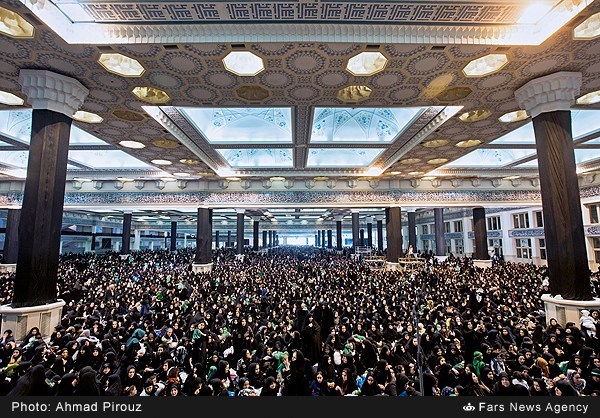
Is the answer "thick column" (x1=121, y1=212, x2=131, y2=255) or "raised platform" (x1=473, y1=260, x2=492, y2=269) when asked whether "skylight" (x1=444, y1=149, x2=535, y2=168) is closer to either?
"raised platform" (x1=473, y1=260, x2=492, y2=269)

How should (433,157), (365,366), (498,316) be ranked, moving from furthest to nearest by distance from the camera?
1. (433,157)
2. (498,316)
3. (365,366)

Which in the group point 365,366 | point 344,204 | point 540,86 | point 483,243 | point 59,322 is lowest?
point 365,366

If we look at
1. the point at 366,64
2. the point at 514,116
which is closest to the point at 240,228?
the point at 514,116

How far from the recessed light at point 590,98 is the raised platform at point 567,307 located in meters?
3.96

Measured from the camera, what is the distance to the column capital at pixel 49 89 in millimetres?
4883

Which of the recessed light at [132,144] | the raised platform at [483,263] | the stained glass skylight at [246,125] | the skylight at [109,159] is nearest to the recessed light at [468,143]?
the stained glass skylight at [246,125]

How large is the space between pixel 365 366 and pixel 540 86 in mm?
5449

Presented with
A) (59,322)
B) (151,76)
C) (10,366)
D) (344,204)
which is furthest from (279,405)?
(344,204)

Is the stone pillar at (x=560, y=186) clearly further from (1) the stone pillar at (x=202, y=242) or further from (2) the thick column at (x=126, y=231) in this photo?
(2) the thick column at (x=126, y=231)

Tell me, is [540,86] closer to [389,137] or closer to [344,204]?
[389,137]

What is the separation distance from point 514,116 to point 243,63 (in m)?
6.23

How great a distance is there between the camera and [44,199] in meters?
4.89

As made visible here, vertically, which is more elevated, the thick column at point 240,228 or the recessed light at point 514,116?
the recessed light at point 514,116

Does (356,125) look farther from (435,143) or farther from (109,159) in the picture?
(109,159)
